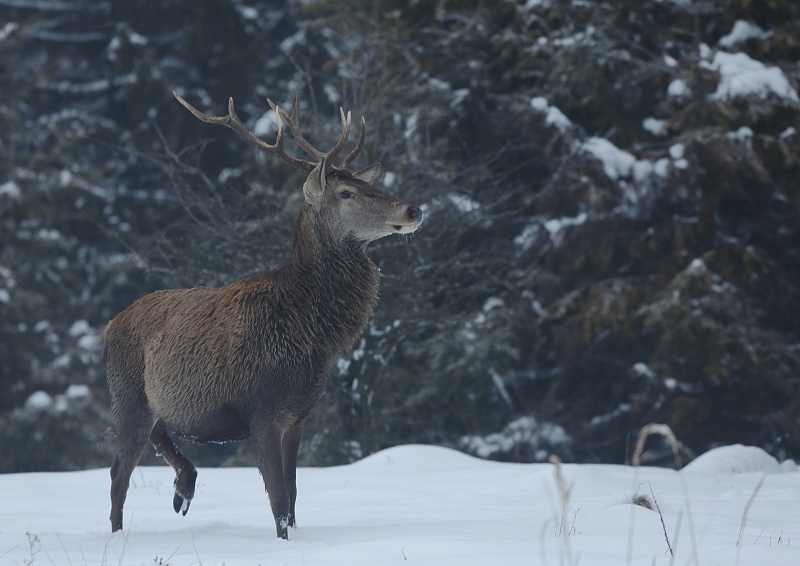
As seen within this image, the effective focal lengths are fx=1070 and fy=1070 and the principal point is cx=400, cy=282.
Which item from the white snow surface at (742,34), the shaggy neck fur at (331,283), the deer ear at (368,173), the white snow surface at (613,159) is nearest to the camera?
the shaggy neck fur at (331,283)

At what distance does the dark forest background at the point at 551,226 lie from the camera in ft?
39.3

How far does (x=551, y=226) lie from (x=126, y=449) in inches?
338

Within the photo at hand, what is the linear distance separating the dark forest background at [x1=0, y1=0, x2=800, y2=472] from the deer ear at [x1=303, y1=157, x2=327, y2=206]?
16.9 ft

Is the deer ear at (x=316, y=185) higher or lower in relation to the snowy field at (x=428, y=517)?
higher

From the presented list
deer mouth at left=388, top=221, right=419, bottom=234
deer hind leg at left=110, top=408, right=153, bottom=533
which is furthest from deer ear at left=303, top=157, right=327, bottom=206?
deer hind leg at left=110, top=408, right=153, bottom=533

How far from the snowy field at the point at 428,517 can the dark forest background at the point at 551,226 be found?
3.21 m

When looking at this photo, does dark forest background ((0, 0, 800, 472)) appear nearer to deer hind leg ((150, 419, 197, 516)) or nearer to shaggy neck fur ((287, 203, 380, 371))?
deer hind leg ((150, 419, 197, 516))

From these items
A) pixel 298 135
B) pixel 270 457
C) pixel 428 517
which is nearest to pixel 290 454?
pixel 270 457

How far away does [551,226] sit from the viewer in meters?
13.7

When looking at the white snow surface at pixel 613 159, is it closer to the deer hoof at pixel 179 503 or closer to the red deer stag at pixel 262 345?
the red deer stag at pixel 262 345

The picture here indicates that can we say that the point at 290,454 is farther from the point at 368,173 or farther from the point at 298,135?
the point at 298,135

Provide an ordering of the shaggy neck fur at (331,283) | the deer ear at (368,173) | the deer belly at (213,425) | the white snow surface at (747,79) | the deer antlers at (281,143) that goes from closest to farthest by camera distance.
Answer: the deer belly at (213,425)
the shaggy neck fur at (331,283)
the deer antlers at (281,143)
the deer ear at (368,173)
the white snow surface at (747,79)

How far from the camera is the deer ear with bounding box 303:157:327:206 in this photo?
6.09m

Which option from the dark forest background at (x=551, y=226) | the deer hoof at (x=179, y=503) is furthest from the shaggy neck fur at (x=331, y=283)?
the dark forest background at (x=551, y=226)
